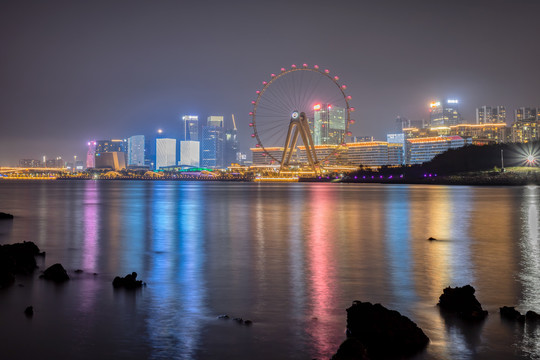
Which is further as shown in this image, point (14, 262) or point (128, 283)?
point (14, 262)

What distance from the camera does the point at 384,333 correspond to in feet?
28.5

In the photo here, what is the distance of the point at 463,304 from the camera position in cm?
1098

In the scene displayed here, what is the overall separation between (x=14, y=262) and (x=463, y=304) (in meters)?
13.2

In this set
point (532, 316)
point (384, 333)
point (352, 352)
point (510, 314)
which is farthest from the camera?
point (510, 314)

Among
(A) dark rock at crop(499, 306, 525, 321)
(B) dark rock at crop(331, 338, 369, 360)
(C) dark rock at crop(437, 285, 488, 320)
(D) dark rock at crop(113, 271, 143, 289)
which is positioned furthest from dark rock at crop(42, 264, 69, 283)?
(A) dark rock at crop(499, 306, 525, 321)

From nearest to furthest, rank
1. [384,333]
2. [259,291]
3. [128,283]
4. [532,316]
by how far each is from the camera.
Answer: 1. [384,333]
2. [532,316]
3. [259,291]
4. [128,283]

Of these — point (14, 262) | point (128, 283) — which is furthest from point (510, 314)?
point (14, 262)

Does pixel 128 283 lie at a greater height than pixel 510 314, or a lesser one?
lesser

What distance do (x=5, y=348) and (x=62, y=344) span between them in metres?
0.97

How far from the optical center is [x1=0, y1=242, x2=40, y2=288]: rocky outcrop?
47.3 ft

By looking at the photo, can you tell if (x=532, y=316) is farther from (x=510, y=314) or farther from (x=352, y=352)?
(x=352, y=352)

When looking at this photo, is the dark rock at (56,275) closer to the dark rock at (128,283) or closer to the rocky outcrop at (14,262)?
the rocky outcrop at (14,262)

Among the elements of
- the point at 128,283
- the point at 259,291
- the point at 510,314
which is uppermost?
the point at 510,314

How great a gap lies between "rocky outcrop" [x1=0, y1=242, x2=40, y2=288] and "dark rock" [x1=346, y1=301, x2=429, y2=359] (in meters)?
10.3
